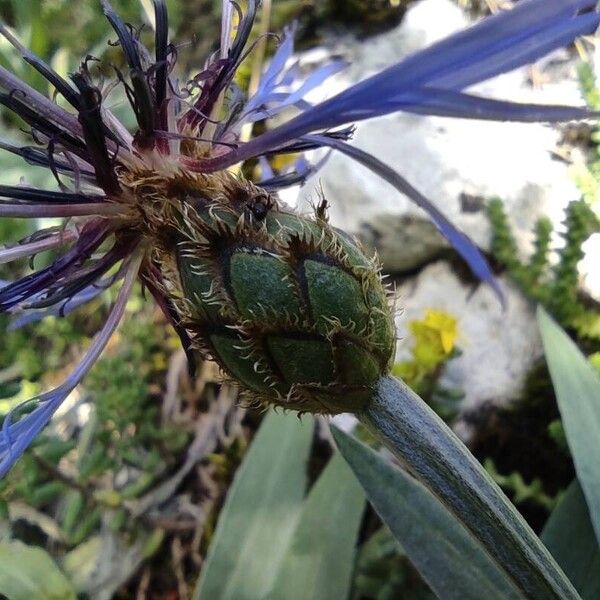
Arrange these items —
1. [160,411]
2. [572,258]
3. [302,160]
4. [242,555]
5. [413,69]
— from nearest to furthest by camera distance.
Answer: [413,69] → [302,160] → [242,555] → [572,258] → [160,411]

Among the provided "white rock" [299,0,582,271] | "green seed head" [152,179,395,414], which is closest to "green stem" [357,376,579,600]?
"green seed head" [152,179,395,414]

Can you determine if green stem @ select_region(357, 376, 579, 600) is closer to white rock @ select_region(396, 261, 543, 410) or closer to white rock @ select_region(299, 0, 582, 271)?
white rock @ select_region(396, 261, 543, 410)

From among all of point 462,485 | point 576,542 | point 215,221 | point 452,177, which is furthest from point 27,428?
point 452,177

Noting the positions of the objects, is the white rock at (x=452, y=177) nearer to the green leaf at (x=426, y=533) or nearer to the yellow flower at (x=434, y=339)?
the yellow flower at (x=434, y=339)

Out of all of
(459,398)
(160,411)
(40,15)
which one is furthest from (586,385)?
(40,15)

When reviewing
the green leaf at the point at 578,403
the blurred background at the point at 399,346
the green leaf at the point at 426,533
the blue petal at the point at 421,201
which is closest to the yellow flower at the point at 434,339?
the blurred background at the point at 399,346

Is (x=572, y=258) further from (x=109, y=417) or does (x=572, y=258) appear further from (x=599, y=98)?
(x=109, y=417)
